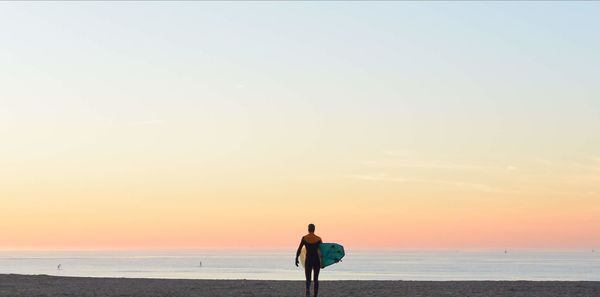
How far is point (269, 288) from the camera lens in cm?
3275

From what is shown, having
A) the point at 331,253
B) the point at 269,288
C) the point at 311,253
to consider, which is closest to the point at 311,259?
the point at 311,253

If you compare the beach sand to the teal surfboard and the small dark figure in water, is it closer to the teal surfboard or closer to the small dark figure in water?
the teal surfboard

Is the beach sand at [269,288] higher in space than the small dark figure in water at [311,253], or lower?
lower

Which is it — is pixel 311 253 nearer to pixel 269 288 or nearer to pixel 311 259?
pixel 311 259

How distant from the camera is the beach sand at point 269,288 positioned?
30156 mm

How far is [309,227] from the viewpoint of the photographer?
27703 mm

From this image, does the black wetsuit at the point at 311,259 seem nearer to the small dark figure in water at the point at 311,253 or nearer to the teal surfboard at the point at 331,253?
the small dark figure in water at the point at 311,253

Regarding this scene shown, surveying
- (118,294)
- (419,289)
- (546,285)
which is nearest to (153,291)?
(118,294)

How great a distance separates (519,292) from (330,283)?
7.83 m

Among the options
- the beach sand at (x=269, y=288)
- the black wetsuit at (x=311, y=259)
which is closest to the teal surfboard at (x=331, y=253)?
the beach sand at (x=269, y=288)

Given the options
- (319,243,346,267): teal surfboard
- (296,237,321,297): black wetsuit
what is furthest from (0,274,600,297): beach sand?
(296,237,321,297): black wetsuit

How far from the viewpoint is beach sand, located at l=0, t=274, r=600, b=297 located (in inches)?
1187

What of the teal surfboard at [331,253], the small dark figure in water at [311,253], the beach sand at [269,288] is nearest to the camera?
the small dark figure in water at [311,253]

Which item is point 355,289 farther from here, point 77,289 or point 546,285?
point 77,289
